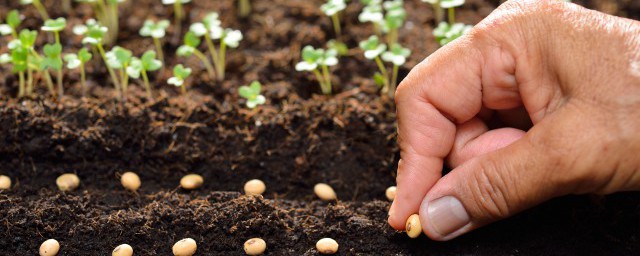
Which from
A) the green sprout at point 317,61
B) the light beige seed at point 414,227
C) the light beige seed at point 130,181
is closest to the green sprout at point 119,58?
the light beige seed at point 130,181

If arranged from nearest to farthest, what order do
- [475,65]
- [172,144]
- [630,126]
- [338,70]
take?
[630,126], [475,65], [172,144], [338,70]

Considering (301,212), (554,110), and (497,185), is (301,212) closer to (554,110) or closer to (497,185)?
(497,185)

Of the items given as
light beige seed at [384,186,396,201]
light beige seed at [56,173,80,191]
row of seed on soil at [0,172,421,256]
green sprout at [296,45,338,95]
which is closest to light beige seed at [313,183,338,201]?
row of seed on soil at [0,172,421,256]

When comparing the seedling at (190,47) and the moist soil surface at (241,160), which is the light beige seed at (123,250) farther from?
the seedling at (190,47)

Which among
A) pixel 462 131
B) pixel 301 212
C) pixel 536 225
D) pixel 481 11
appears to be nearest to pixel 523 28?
pixel 462 131

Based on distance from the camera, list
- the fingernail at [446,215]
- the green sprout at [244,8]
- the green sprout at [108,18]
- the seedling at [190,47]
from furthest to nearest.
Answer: the green sprout at [244,8] → the green sprout at [108,18] → the seedling at [190,47] → the fingernail at [446,215]

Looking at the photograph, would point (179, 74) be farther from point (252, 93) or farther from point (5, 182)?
point (5, 182)

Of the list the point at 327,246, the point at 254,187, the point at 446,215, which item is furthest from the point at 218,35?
the point at 446,215
